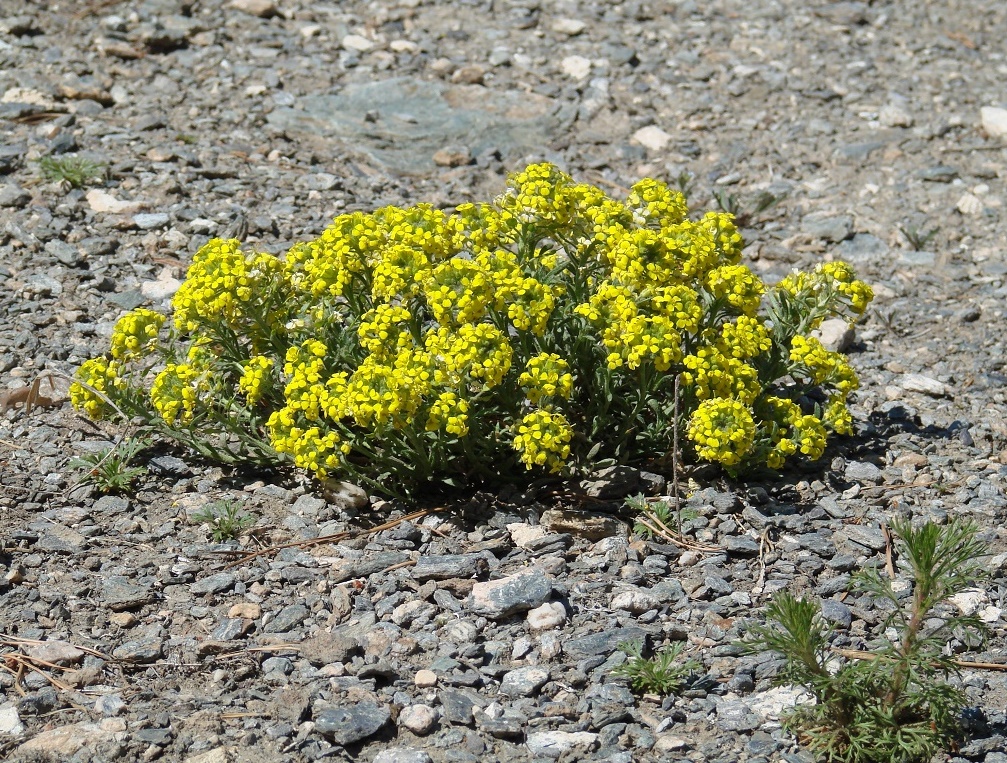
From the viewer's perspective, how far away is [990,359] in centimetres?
564

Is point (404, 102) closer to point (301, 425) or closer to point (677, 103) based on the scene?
point (677, 103)

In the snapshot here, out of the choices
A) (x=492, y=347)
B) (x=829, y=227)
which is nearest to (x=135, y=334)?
(x=492, y=347)

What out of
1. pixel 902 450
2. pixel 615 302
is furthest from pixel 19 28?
pixel 902 450

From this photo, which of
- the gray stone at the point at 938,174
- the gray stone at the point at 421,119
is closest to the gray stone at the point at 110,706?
the gray stone at the point at 421,119

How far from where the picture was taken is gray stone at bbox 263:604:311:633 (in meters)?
3.82

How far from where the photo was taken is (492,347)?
156 inches

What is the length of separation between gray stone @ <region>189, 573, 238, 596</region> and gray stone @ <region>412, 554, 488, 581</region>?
62 cm

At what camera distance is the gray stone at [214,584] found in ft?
13.1

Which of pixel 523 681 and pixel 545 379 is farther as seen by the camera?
pixel 545 379

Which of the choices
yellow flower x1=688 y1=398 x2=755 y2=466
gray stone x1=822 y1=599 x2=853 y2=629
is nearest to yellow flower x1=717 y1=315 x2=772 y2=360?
yellow flower x1=688 y1=398 x2=755 y2=466

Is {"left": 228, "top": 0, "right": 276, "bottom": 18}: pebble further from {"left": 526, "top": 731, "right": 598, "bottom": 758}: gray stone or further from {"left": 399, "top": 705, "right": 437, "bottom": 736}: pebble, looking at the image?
{"left": 526, "top": 731, "right": 598, "bottom": 758}: gray stone

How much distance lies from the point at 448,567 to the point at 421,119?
4.29 meters

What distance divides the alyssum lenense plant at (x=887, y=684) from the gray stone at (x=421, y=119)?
457 centimetres

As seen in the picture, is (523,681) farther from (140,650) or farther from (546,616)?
(140,650)
